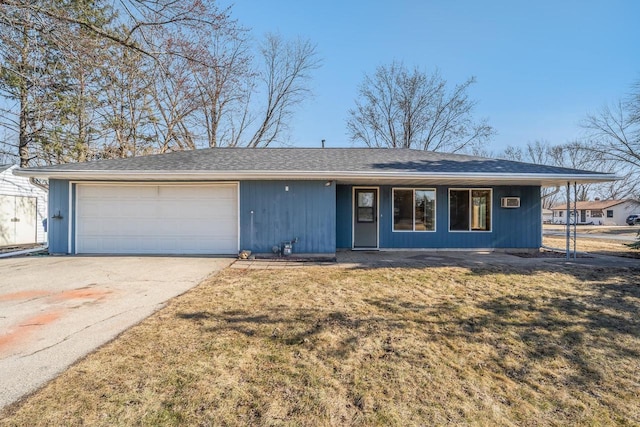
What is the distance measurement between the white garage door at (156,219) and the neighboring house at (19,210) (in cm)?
534

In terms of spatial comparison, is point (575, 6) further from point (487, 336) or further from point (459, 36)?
point (487, 336)

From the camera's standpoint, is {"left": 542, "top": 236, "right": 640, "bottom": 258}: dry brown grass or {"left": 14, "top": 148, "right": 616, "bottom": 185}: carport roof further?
{"left": 542, "top": 236, "right": 640, "bottom": 258}: dry brown grass

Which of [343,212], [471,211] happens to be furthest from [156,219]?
[471,211]

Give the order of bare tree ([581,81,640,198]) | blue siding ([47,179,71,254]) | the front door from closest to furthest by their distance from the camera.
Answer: blue siding ([47,179,71,254]) → the front door → bare tree ([581,81,640,198])

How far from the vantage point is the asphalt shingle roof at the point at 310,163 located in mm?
8078

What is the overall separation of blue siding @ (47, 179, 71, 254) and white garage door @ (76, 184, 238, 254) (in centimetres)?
33

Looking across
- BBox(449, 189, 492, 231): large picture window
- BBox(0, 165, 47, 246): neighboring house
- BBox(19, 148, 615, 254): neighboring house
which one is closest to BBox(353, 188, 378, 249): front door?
BBox(19, 148, 615, 254): neighboring house

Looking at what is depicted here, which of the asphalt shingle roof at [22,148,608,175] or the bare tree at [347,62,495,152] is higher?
the bare tree at [347,62,495,152]

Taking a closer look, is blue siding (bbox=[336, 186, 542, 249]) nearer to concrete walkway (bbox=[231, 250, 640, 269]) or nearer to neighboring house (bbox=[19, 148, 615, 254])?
neighboring house (bbox=[19, 148, 615, 254])

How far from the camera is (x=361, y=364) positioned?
2.86 meters

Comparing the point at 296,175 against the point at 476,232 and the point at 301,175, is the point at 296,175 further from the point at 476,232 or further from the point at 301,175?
the point at 476,232

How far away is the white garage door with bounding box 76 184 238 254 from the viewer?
855cm

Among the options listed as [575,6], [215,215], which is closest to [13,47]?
[215,215]

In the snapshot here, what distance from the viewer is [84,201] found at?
8.54 metres
